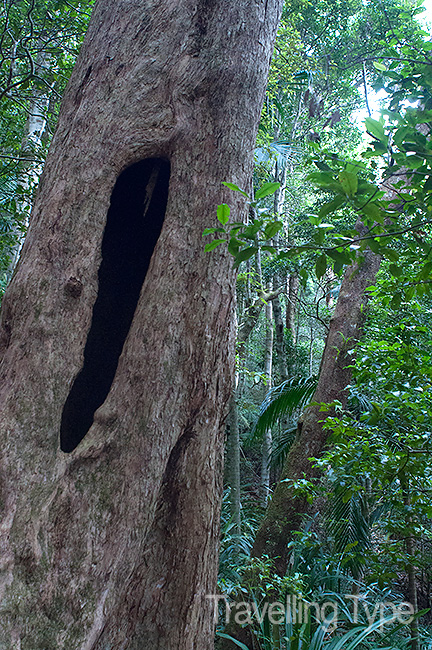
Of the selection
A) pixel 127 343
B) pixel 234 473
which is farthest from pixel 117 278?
pixel 234 473

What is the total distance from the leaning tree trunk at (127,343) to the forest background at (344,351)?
34 centimetres

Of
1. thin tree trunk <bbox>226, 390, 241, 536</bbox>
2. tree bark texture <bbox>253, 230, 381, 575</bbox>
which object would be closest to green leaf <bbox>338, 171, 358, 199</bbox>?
tree bark texture <bbox>253, 230, 381, 575</bbox>

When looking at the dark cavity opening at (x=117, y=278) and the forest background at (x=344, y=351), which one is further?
the dark cavity opening at (x=117, y=278)

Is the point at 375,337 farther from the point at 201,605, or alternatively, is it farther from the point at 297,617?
the point at 201,605

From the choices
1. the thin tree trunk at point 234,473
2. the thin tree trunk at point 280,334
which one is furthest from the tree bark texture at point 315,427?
the thin tree trunk at point 280,334

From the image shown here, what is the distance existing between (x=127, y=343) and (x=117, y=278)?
0.39 m

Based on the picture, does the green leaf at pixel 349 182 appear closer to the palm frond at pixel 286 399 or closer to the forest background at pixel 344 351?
the forest background at pixel 344 351

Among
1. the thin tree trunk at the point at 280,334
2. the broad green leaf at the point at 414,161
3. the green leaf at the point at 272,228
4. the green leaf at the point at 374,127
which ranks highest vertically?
the thin tree trunk at the point at 280,334

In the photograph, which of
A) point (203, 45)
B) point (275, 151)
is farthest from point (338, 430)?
point (275, 151)

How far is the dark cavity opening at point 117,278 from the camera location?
1699mm

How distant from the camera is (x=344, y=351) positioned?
13.0 ft

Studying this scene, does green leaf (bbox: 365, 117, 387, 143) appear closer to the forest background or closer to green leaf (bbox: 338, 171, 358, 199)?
the forest background

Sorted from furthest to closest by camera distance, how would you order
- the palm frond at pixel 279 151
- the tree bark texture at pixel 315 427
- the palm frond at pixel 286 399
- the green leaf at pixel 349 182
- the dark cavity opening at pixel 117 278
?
the palm frond at pixel 279 151 < the palm frond at pixel 286 399 < the tree bark texture at pixel 315 427 < the dark cavity opening at pixel 117 278 < the green leaf at pixel 349 182

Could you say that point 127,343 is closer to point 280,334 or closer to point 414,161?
point 414,161
